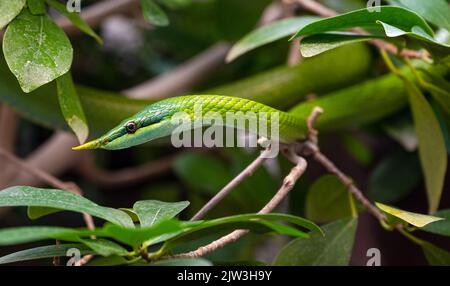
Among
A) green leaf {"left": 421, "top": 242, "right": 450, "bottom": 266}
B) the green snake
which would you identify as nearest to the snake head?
the green snake

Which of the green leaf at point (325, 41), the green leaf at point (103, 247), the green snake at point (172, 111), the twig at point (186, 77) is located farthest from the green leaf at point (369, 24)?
the twig at point (186, 77)

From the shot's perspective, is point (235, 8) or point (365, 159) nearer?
point (235, 8)

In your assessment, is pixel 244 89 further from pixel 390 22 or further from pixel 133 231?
pixel 133 231

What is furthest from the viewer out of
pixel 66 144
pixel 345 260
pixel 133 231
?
pixel 66 144

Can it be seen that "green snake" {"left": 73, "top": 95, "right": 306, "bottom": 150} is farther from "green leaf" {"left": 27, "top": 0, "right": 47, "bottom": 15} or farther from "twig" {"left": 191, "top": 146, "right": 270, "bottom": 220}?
"green leaf" {"left": 27, "top": 0, "right": 47, "bottom": 15}

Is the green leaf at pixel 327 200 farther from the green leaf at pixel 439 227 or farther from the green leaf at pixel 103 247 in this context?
the green leaf at pixel 103 247

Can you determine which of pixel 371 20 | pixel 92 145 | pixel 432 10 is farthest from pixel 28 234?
pixel 432 10
